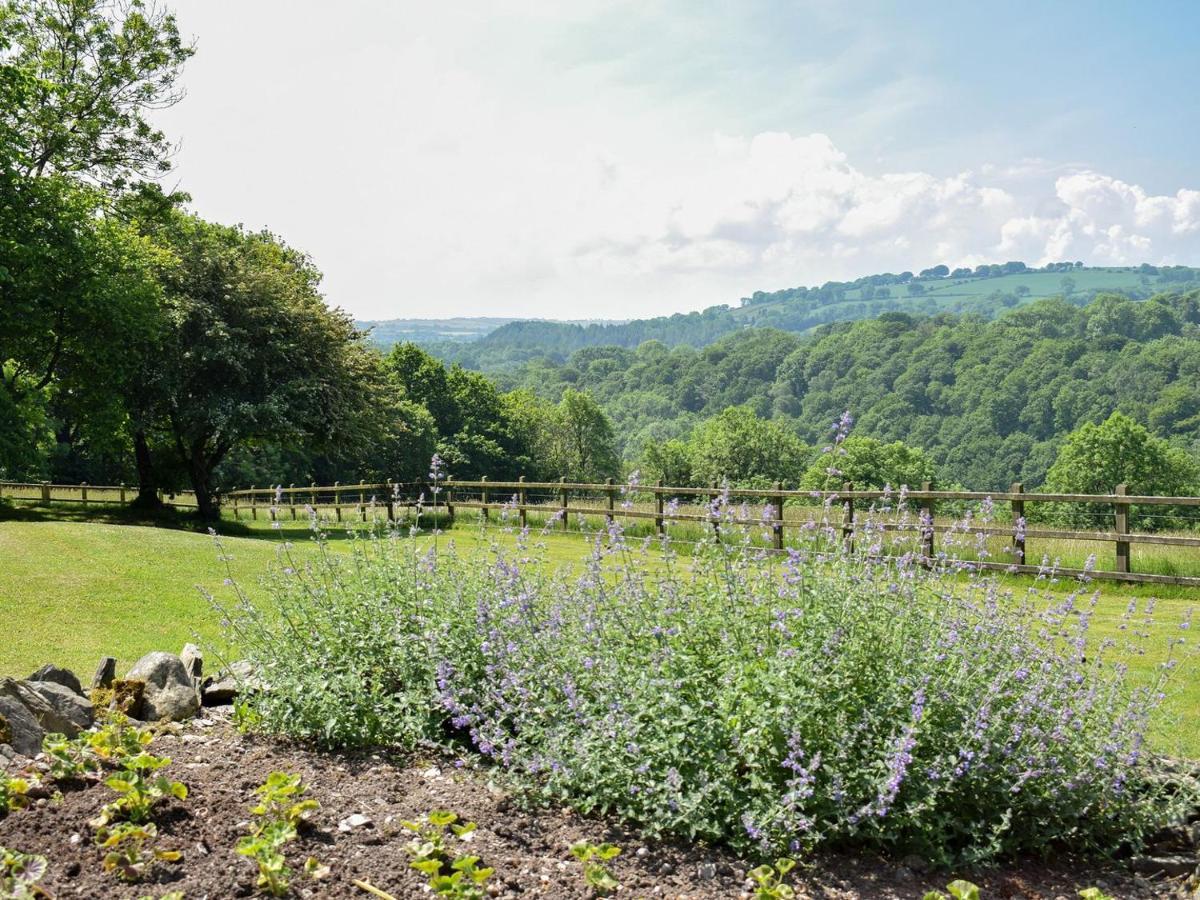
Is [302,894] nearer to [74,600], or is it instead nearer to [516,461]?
[74,600]

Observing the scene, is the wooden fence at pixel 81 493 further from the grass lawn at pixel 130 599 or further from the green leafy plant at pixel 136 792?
the green leafy plant at pixel 136 792

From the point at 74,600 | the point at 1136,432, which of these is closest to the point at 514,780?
the point at 74,600

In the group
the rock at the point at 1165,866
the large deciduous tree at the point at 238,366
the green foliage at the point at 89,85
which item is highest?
the green foliage at the point at 89,85

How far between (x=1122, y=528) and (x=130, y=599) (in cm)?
1233

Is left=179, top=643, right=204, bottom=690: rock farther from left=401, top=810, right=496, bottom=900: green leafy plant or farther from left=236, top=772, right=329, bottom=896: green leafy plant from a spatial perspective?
left=401, top=810, right=496, bottom=900: green leafy plant

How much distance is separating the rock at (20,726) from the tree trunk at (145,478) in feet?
76.7

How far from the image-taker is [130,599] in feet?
33.8

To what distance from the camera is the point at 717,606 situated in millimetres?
4855

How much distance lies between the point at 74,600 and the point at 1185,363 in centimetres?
11046

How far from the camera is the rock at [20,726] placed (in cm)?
449

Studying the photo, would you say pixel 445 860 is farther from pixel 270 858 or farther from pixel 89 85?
pixel 89 85

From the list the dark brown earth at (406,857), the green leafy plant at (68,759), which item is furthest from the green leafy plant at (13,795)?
the green leafy plant at (68,759)

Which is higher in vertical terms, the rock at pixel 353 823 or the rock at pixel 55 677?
the rock at pixel 55 677

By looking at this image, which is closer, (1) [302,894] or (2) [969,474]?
(1) [302,894]
